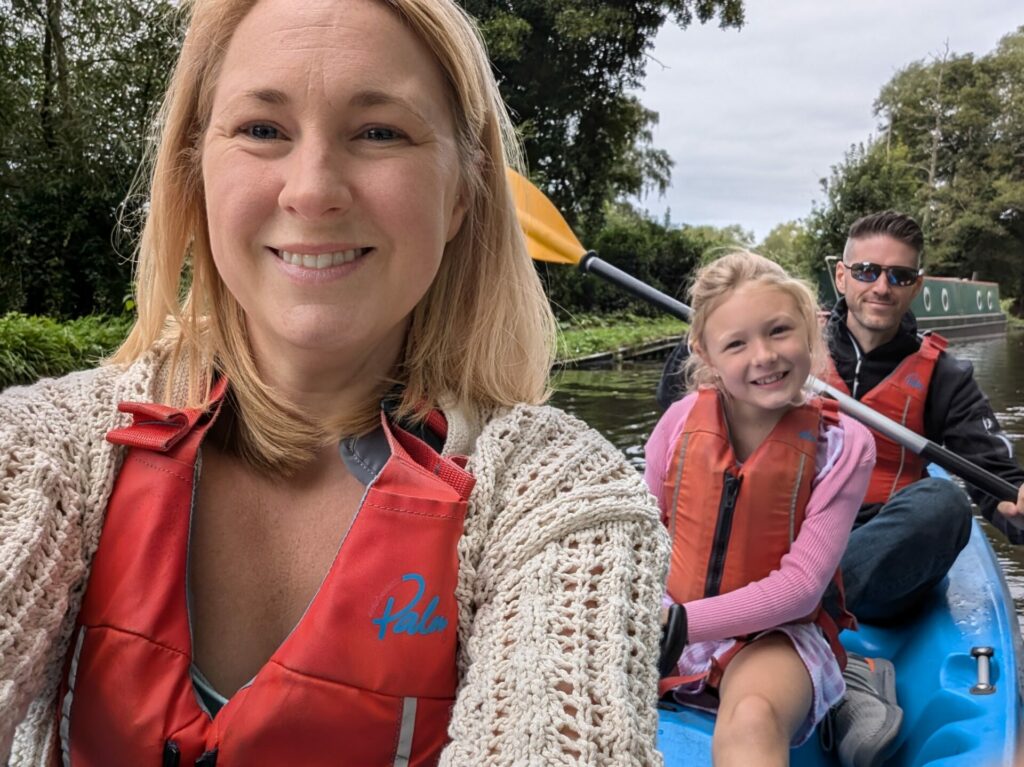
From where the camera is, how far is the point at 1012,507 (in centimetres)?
296

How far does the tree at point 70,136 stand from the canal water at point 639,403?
4.97 m

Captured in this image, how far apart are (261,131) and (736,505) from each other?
155cm

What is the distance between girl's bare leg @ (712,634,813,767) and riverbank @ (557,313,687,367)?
897 centimetres

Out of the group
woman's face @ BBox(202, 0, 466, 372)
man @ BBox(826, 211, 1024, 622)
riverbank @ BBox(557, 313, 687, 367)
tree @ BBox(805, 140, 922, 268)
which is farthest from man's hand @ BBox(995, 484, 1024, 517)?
tree @ BBox(805, 140, 922, 268)

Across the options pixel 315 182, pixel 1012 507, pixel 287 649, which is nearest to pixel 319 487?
pixel 287 649

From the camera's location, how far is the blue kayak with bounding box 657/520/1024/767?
1.84 metres

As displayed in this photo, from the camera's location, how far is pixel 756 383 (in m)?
2.19

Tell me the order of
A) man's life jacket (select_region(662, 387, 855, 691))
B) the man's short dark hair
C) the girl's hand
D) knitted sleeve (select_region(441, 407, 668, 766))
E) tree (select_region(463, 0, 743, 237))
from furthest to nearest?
1. tree (select_region(463, 0, 743, 237))
2. the man's short dark hair
3. man's life jacket (select_region(662, 387, 855, 691))
4. the girl's hand
5. knitted sleeve (select_region(441, 407, 668, 766))

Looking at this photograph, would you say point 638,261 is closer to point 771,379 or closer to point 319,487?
point 771,379

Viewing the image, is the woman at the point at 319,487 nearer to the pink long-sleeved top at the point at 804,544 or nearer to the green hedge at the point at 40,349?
the pink long-sleeved top at the point at 804,544

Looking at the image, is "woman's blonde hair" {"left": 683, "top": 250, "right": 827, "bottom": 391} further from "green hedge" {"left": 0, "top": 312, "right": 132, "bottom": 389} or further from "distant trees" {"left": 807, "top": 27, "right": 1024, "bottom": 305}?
"distant trees" {"left": 807, "top": 27, "right": 1024, "bottom": 305}

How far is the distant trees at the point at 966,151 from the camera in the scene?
3428 cm

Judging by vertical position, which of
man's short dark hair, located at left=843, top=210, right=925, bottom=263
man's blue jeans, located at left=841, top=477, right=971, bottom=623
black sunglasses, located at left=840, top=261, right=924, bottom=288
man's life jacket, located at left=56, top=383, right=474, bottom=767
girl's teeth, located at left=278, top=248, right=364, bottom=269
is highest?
man's short dark hair, located at left=843, top=210, right=925, bottom=263

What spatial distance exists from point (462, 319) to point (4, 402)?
469 mm
